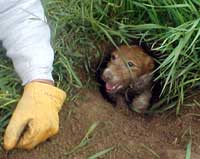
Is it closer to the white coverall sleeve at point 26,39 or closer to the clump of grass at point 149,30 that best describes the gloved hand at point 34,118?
the white coverall sleeve at point 26,39

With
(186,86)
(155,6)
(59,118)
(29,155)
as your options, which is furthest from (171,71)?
(29,155)

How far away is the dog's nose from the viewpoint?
10.6 feet

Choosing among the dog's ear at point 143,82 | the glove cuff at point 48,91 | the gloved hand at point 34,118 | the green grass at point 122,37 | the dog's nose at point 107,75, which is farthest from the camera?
the dog's ear at point 143,82

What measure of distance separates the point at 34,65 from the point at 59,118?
267 mm

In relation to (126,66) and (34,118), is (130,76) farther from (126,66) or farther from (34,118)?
(34,118)

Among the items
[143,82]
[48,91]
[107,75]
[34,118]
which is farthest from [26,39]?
[143,82]

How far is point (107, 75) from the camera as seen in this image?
3236 mm

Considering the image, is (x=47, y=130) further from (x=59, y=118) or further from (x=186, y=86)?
(x=186, y=86)

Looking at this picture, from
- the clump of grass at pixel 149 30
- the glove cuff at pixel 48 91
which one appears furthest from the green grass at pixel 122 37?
the glove cuff at pixel 48 91

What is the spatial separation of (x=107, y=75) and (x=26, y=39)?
534 millimetres

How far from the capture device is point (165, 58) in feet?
10.7

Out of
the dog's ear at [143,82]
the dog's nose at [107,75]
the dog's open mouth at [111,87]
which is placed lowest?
the dog's ear at [143,82]

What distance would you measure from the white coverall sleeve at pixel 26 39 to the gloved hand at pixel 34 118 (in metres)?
0.08

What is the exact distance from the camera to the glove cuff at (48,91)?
2.80 m
